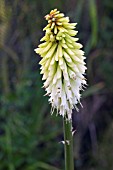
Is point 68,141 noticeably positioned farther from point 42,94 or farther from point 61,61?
point 42,94

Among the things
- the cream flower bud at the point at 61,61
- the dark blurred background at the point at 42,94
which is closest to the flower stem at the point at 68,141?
the cream flower bud at the point at 61,61

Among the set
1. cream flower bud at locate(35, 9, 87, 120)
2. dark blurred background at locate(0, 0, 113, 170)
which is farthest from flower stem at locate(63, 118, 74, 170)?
dark blurred background at locate(0, 0, 113, 170)

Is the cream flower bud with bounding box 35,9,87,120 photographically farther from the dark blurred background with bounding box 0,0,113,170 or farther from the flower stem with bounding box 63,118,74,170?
the dark blurred background with bounding box 0,0,113,170

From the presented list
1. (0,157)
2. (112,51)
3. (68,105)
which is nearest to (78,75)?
(68,105)

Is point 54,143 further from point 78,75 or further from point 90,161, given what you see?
point 78,75

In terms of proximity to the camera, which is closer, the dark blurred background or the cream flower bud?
the cream flower bud

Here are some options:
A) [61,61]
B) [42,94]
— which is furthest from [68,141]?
[42,94]

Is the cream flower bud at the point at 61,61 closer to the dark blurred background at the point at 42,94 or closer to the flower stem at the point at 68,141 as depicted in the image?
the flower stem at the point at 68,141
